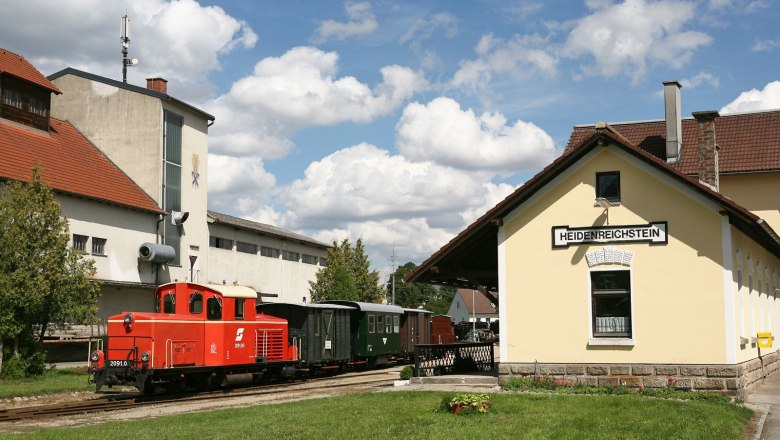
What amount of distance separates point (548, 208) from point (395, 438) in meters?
9.08

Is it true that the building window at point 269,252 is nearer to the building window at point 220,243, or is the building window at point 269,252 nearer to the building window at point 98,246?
the building window at point 220,243

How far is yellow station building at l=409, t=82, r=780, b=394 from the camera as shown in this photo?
18.4 metres

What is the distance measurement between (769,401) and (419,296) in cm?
14059

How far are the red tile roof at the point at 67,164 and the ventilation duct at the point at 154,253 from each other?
6.29ft

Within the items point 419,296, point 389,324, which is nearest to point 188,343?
point 389,324

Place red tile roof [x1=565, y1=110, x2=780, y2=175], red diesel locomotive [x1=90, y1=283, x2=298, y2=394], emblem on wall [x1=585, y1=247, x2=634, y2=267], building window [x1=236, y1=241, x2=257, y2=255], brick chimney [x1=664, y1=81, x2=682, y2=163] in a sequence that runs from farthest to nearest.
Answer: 1. building window [x1=236, y1=241, x2=257, y2=255]
2. red tile roof [x1=565, y1=110, x2=780, y2=175]
3. brick chimney [x1=664, y1=81, x2=682, y2=163]
4. red diesel locomotive [x1=90, y1=283, x2=298, y2=394]
5. emblem on wall [x1=585, y1=247, x2=634, y2=267]

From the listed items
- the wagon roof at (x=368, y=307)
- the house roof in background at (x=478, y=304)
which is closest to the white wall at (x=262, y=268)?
the wagon roof at (x=368, y=307)

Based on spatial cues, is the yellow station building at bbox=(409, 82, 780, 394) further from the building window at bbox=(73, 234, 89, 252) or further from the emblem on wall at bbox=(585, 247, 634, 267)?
the building window at bbox=(73, 234, 89, 252)

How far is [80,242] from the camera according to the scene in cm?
3706

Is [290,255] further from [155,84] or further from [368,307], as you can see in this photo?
[368,307]

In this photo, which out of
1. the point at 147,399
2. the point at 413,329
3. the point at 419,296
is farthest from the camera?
the point at 419,296

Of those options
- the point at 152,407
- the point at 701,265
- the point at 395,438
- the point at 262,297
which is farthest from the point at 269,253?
the point at 395,438

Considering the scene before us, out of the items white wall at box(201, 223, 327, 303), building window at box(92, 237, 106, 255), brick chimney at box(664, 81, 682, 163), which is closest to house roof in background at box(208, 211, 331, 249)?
white wall at box(201, 223, 327, 303)

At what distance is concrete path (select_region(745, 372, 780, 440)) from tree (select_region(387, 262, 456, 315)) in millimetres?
116252
